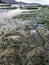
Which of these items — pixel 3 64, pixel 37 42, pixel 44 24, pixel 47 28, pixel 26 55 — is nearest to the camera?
pixel 3 64

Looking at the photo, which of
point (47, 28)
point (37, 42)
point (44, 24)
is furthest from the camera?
point (44, 24)

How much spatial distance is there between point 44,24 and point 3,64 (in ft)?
22.5

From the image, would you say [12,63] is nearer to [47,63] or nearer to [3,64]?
[3,64]

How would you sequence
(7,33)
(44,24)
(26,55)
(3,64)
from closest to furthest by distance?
(3,64) < (26,55) < (7,33) < (44,24)

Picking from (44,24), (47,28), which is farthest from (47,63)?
(44,24)

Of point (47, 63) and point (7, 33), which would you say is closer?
point (47, 63)

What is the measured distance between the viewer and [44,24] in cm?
1523

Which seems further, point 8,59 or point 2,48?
point 2,48

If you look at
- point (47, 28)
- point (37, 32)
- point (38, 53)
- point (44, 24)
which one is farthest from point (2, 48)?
point (44, 24)

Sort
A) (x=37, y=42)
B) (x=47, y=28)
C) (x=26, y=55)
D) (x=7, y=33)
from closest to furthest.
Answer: (x=26, y=55) → (x=37, y=42) → (x=7, y=33) → (x=47, y=28)

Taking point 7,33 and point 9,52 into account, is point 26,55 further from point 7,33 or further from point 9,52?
point 7,33

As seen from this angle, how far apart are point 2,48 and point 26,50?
53.6 inches

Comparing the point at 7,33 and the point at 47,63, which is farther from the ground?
the point at 7,33

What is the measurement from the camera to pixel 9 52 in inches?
396
